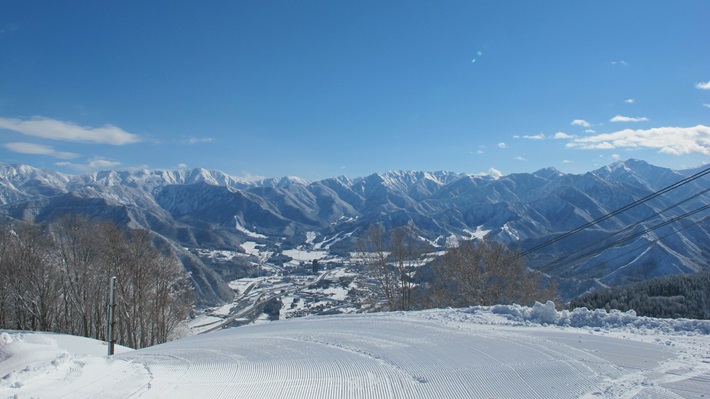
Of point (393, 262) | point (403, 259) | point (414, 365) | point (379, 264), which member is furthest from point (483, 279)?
point (414, 365)

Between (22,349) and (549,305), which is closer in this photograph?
(22,349)

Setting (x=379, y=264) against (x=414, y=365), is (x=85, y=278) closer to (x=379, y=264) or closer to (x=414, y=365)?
(x=379, y=264)

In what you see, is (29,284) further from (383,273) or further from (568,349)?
(568,349)

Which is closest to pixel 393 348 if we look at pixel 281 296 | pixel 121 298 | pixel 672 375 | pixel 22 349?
pixel 672 375

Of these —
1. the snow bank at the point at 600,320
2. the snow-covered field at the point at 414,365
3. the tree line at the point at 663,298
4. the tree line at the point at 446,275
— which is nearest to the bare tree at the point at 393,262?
the tree line at the point at 446,275

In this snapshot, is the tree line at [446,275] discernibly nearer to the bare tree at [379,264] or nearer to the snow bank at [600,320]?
the bare tree at [379,264]

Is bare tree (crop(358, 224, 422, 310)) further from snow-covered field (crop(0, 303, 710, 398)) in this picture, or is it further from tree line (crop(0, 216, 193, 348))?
snow-covered field (crop(0, 303, 710, 398))
